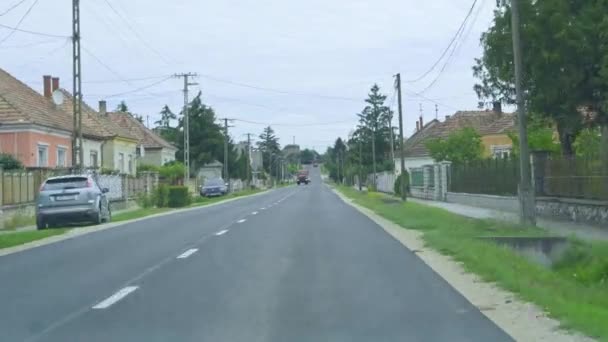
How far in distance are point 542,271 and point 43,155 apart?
37.2 meters

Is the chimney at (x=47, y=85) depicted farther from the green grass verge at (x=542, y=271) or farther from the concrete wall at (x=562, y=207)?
the green grass verge at (x=542, y=271)

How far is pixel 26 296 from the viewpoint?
11.3 m

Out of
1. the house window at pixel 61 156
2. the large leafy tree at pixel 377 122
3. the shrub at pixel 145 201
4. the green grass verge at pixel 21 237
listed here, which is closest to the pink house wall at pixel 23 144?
the house window at pixel 61 156

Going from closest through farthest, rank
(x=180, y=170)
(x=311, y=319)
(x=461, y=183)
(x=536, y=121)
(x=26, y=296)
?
(x=311, y=319) → (x=26, y=296) → (x=536, y=121) → (x=461, y=183) → (x=180, y=170)

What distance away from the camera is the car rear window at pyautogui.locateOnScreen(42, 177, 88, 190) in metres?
27.6

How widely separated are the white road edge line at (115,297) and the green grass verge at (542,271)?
5072 millimetres

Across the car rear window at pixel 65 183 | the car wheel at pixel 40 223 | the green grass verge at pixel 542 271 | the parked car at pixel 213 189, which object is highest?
the car rear window at pixel 65 183

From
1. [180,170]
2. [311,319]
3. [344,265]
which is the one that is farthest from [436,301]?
[180,170]

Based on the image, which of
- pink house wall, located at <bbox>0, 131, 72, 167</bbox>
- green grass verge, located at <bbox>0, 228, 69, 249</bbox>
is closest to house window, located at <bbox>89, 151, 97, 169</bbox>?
pink house wall, located at <bbox>0, 131, 72, 167</bbox>

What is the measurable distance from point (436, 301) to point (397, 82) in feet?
144

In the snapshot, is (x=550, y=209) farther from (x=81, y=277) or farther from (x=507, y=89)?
(x=81, y=277)

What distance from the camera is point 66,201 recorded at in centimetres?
2742

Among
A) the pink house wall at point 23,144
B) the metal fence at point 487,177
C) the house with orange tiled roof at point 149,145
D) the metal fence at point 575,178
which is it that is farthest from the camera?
the house with orange tiled roof at point 149,145

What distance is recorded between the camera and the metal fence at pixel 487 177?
3388cm
